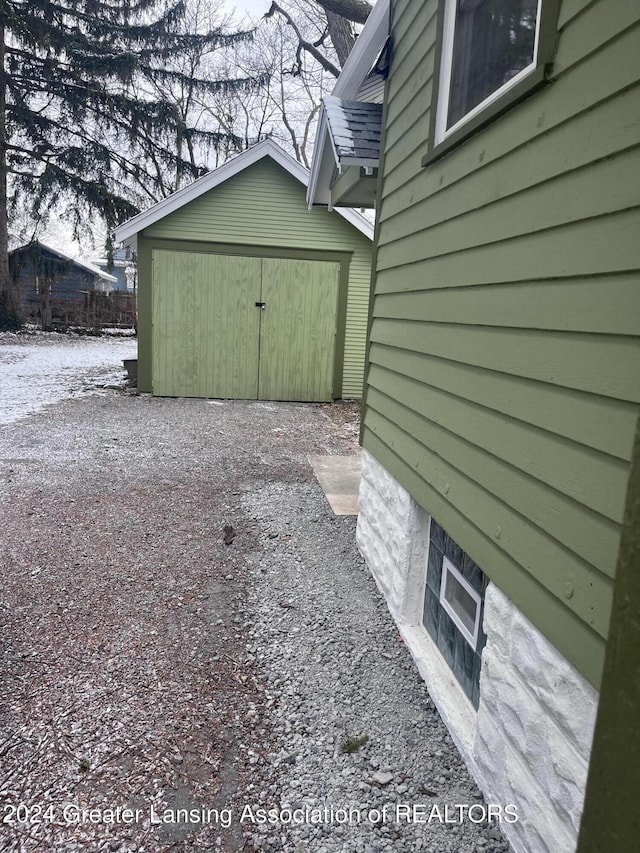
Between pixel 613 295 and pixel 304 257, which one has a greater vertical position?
pixel 304 257

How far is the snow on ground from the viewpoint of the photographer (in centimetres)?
866

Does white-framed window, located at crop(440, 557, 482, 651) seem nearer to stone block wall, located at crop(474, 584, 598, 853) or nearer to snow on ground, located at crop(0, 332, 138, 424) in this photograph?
stone block wall, located at crop(474, 584, 598, 853)

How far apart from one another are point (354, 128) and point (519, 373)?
290 cm

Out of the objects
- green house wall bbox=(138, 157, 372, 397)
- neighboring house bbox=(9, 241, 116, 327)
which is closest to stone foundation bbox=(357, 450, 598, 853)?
green house wall bbox=(138, 157, 372, 397)

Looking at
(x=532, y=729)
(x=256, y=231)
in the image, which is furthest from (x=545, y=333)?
(x=256, y=231)

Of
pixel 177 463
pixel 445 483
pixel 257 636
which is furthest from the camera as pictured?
pixel 177 463

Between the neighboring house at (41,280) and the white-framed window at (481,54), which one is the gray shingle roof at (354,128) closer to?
the white-framed window at (481,54)

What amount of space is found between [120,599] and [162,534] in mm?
906

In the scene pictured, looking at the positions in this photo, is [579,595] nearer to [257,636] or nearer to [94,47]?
[257,636]

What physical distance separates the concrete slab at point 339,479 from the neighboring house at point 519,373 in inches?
63.4

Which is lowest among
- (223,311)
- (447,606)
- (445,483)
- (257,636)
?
(257,636)

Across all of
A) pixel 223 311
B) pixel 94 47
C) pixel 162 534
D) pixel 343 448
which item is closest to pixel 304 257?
pixel 223 311

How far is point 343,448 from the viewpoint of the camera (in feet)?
22.0

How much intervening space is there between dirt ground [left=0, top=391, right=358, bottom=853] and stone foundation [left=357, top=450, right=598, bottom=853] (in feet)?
2.51
